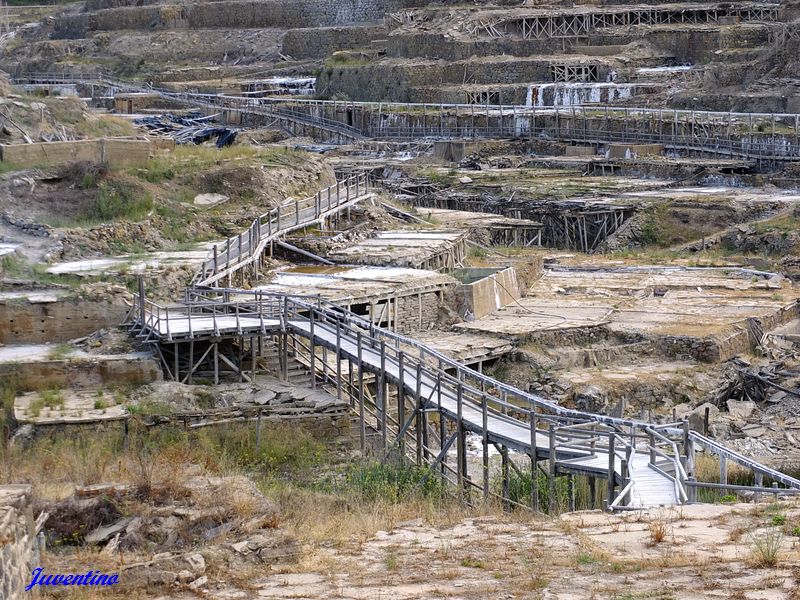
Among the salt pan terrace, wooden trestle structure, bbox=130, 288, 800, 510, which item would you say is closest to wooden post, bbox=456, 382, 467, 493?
wooden trestle structure, bbox=130, 288, 800, 510

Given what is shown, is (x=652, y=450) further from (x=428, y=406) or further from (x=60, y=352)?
(x=60, y=352)

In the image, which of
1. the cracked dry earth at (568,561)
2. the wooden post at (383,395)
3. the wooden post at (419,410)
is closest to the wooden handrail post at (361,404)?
the wooden post at (383,395)

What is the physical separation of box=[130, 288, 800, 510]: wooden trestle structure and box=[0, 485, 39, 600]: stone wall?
16.7 feet

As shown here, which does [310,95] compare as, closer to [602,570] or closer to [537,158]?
[537,158]

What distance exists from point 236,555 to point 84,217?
15829 mm

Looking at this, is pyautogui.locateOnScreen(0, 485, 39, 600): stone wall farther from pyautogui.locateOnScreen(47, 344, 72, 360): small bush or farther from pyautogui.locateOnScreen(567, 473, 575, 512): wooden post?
pyautogui.locateOnScreen(47, 344, 72, 360): small bush

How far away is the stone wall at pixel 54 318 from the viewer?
70.2 ft

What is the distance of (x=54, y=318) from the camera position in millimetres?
21547

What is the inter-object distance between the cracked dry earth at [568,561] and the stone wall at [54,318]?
32.3ft

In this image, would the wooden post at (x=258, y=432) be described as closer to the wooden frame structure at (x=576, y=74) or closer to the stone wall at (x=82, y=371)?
the stone wall at (x=82, y=371)

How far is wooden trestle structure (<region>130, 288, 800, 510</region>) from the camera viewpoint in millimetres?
15320

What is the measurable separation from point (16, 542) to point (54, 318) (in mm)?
11260

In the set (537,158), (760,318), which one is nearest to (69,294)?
(760,318)

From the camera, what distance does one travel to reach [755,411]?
22.3 m
